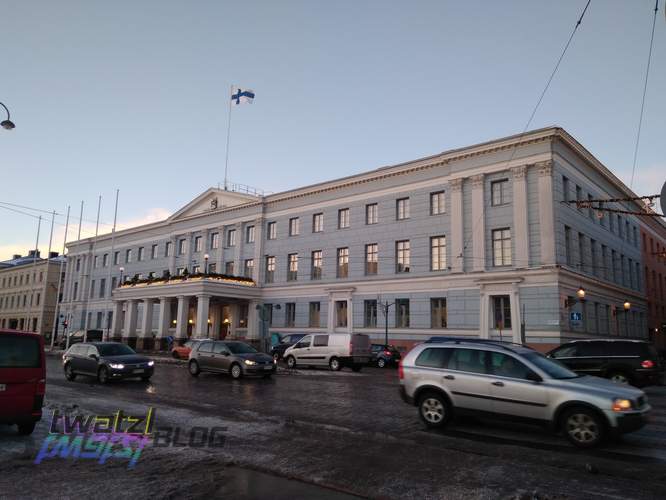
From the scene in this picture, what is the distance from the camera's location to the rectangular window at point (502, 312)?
2947 cm

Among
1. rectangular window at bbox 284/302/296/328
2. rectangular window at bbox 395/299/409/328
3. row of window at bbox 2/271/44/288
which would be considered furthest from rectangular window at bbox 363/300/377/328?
row of window at bbox 2/271/44/288

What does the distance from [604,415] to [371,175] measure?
30.2 m

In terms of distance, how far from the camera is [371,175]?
37.3 m

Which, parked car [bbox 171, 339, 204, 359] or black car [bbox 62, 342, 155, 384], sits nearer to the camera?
black car [bbox 62, 342, 155, 384]

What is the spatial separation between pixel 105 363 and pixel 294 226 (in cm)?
2595

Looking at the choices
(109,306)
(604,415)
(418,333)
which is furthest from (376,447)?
(109,306)

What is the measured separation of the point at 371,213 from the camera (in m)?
37.8

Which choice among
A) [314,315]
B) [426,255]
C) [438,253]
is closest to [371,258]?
[426,255]

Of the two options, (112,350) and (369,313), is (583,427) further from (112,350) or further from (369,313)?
(369,313)

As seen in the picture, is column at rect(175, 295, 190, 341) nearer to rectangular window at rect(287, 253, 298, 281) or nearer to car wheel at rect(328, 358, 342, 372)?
rectangular window at rect(287, 253, 298, 281)

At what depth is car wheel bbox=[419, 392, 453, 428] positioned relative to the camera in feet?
32.2

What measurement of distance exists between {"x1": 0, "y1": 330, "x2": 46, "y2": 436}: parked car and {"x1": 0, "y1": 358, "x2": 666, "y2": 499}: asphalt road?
1.26ft

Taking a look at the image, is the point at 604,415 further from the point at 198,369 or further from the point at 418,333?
the point at 418,333

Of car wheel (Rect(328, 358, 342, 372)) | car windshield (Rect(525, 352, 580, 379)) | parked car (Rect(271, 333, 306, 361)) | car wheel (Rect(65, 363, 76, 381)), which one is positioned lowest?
car wheel (Rect(65, 363, 76, 381))
